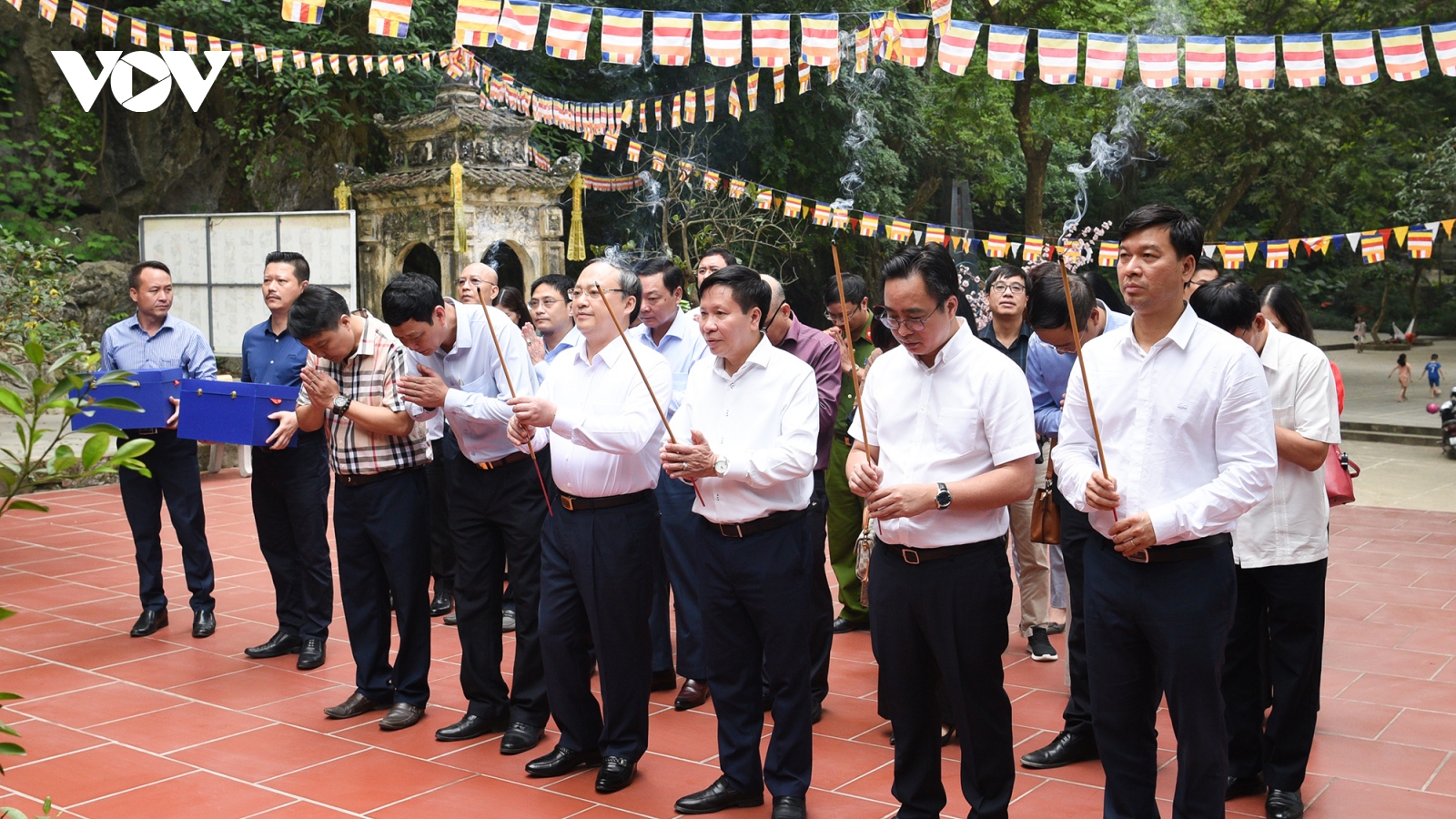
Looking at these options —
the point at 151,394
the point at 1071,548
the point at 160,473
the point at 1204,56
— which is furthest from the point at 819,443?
Answer: the point at 1204,56

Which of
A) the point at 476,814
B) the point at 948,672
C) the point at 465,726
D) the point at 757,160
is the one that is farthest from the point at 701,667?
the point at 757,160

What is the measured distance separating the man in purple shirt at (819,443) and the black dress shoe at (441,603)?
230 centimetres

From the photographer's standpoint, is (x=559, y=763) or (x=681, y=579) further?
(x=681, y=579)

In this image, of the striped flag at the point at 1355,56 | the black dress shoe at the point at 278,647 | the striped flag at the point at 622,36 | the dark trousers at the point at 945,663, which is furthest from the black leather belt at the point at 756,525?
the striped flag at the point at 1355,56

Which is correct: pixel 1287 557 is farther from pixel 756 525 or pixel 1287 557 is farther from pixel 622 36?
pixel 622 36

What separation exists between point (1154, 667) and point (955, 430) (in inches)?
29.5

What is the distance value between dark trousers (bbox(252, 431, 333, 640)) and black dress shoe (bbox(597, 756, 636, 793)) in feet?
6.78

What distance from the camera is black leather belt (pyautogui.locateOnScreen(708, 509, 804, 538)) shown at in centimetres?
342

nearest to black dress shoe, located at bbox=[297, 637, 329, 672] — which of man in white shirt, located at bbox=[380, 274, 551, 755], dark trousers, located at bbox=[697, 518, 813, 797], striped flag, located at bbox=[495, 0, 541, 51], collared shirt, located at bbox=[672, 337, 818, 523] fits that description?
man in white shirt, located at bbox=[380, 274, 551, 755]

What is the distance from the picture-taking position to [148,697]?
15.7 ft

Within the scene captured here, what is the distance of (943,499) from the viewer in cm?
297

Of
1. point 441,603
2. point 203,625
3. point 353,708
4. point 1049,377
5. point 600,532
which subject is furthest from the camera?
point 441,603

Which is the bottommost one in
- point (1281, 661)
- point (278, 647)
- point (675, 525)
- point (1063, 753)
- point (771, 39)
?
point (278, 647)

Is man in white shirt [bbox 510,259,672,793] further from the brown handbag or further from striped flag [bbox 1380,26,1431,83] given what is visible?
striped flag [bbox 1380,26,1431,83]
